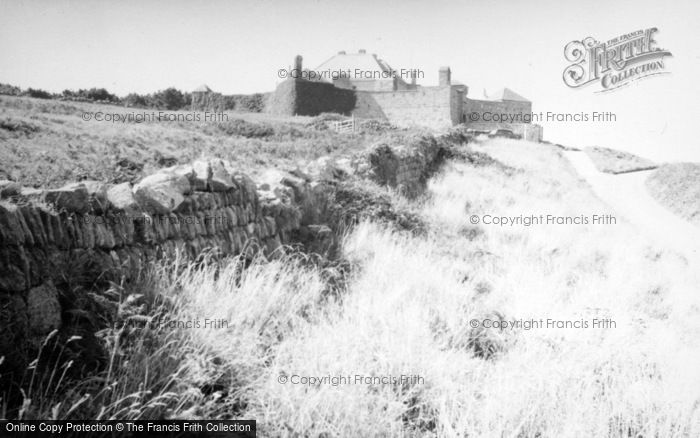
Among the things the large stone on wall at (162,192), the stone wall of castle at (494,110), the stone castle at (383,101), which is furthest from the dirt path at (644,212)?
the stone wall of castle at (494,110)

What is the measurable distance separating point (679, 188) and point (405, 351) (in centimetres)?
1505

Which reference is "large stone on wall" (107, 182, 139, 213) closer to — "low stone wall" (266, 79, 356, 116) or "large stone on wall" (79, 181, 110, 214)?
"large stone on wall" (79, 181, 110, 214)

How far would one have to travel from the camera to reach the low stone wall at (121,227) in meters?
2.51

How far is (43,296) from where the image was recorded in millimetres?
2566

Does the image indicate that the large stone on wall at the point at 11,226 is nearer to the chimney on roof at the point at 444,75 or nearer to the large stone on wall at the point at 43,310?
the large stone on wall at the point at 43,310

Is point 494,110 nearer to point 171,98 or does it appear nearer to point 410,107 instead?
point 410,107

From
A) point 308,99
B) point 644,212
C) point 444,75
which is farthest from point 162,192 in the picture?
point 444,75

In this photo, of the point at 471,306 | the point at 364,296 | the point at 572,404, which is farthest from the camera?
the point at 471,306

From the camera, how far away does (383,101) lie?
43688 mm

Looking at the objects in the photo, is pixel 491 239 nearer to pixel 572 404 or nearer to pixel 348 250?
pixel 348 250

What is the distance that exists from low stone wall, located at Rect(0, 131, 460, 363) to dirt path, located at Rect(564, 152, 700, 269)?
8.15 meters

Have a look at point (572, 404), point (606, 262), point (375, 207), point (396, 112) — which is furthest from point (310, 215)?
point (396, 112)

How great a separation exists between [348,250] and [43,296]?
4005 mm

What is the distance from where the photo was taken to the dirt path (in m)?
10.6
